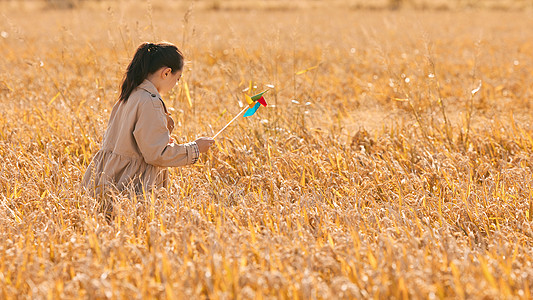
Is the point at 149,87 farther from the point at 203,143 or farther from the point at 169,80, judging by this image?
the point at 203,143

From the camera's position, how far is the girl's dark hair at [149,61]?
9.05ft

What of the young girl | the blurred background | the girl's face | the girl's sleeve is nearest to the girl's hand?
the young girl

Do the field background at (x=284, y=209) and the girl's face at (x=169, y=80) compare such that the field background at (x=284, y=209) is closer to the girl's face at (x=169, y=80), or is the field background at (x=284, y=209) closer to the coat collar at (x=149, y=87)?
the girl's face at (x=169, y=80)

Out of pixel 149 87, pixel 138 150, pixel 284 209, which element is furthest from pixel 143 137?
pixel 284 209

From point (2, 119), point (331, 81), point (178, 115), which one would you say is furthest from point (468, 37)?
point (2, 119)

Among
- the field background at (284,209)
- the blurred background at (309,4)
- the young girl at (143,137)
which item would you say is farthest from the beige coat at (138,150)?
the blurred background at (309,4)

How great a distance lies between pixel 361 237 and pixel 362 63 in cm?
556

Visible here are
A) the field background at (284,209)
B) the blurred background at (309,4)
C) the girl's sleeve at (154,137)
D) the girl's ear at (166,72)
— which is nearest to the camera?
the field background at (284,209)

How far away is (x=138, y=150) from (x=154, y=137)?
0.19m

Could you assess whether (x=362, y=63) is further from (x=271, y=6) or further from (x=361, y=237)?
(x=271, y=6)

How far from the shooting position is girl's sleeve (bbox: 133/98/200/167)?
2662 mm

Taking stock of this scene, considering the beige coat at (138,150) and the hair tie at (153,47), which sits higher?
the hair tie at (153,47)

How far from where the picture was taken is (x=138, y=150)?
2797mm

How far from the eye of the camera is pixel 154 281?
1912 millimetres
